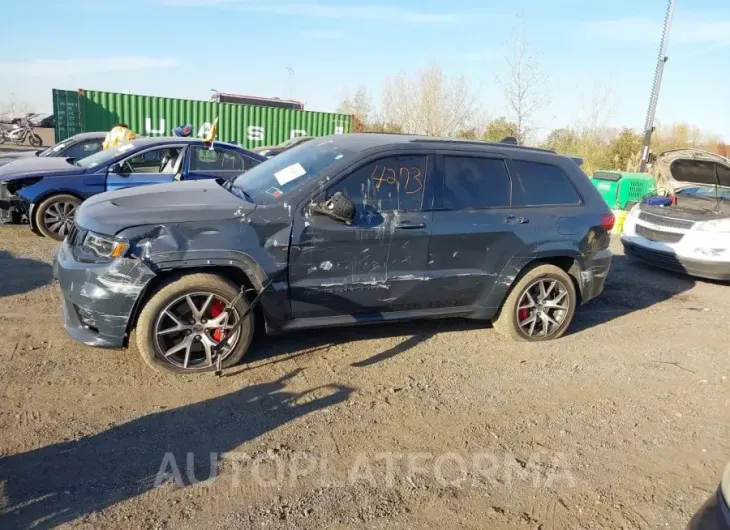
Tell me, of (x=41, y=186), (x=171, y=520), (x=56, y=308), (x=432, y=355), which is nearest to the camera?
(x=171, y=520)

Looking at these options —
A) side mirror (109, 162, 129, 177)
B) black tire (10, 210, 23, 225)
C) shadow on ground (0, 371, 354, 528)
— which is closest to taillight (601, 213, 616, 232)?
shadow on ground (0, 371, 354, 528)

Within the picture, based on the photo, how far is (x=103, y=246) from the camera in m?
4.05

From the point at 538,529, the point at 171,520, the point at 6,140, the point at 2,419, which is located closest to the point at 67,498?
the point at 171,520

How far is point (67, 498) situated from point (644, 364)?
447cm

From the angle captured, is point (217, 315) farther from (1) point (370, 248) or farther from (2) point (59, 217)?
(2) point (59, 217)

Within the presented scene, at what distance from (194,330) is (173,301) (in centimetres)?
26

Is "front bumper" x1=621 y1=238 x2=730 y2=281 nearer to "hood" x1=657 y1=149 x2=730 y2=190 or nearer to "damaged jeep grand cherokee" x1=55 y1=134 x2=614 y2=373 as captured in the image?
"hood" x1=657 y1=149 x2=730 y2=190

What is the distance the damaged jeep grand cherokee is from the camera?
407cm

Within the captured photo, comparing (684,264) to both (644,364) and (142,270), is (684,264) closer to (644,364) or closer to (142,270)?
(644,364)

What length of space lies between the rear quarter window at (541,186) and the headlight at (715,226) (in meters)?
3.58

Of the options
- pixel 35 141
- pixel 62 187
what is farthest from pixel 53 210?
pixel 35 141

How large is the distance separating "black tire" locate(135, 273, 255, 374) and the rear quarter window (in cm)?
253

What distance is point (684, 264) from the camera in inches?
318

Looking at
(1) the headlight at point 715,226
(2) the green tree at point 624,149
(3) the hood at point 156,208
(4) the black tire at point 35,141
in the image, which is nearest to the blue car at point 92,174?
(3) the hood at point 156,208
